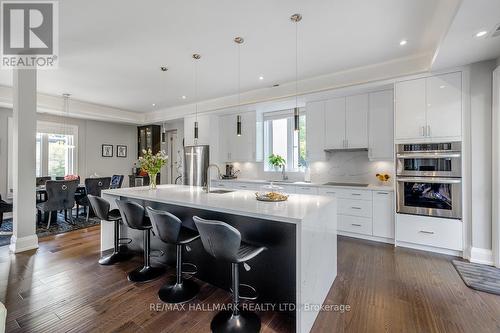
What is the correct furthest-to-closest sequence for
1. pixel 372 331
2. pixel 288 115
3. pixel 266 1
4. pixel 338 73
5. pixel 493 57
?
1. pixel 288 115
2. pixel 338 73
3. pixel 493 57
4. pixel 266 1
5. pixel 372 331

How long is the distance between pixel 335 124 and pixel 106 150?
6.66 metres

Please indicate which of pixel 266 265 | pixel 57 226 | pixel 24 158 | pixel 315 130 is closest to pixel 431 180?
pixel 315 130

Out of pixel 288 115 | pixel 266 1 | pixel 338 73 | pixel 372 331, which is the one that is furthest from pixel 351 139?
pixel 372 331

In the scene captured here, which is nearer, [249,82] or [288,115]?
[249,82]

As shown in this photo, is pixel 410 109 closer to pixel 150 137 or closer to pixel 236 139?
pixel 236 139

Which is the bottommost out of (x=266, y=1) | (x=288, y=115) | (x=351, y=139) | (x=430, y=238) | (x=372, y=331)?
(x=372, y=331)

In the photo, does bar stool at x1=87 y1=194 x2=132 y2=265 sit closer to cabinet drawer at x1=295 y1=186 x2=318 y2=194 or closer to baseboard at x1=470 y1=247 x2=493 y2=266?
cabinet drawer at x1=295 y1=186 x2=318 y2=194

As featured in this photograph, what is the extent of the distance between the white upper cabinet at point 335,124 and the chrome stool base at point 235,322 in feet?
10.9

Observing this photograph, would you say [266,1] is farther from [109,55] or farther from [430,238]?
[430,238]

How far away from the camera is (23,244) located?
3414 mm

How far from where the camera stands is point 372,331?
1.80 metres

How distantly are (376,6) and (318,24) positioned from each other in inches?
22.2

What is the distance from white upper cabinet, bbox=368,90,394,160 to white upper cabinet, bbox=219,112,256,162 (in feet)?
8.00

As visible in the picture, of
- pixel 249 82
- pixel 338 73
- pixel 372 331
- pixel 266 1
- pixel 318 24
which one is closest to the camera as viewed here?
pixel 372 331
